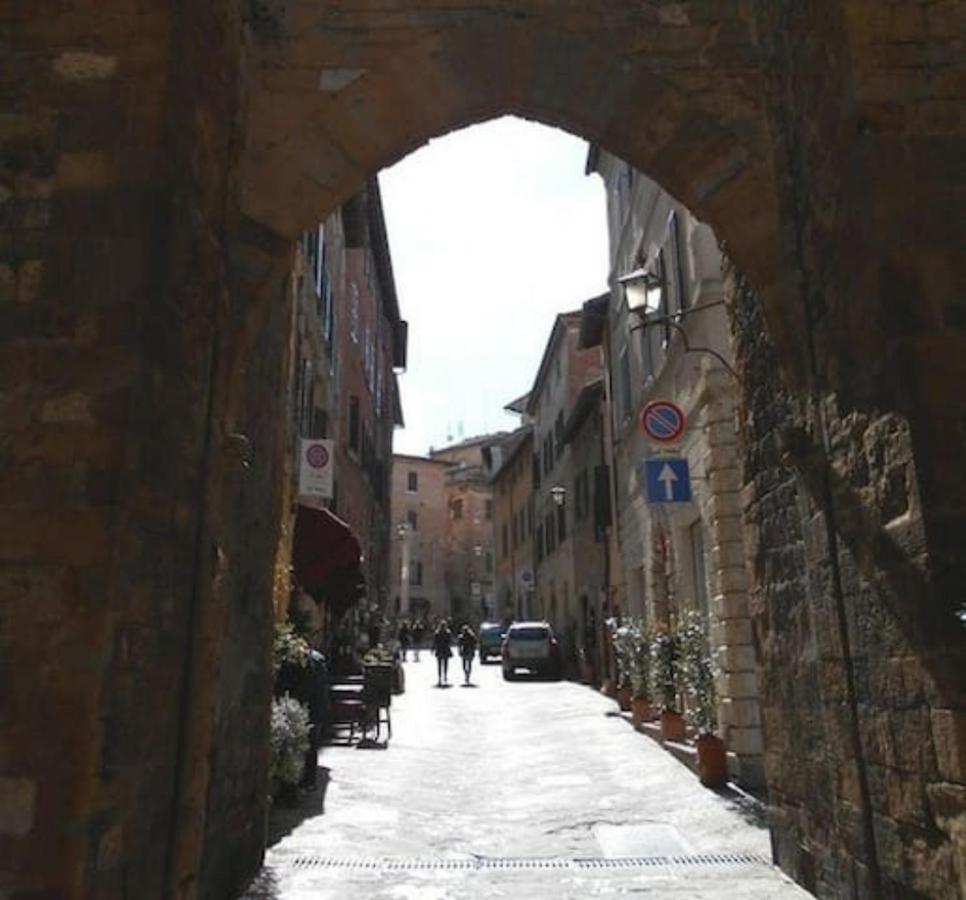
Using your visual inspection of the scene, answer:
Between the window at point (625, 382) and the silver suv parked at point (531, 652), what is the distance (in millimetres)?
8547

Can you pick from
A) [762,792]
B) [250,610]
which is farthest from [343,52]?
[762,792]

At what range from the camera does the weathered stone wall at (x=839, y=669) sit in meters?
3.60

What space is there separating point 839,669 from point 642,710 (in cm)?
804

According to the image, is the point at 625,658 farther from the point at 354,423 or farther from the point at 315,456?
the point at 354,423

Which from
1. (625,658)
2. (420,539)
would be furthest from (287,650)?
(420,539)

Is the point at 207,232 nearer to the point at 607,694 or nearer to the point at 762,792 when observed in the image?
the point at 762,792

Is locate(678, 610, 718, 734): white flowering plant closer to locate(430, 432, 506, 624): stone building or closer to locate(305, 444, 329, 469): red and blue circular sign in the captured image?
locate(305, 444, 329, 469): red and blue circular sign

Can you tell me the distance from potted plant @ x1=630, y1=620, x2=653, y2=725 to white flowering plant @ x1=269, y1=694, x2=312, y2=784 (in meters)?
5.66

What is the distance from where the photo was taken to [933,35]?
13.2ft

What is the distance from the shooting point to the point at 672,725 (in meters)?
10.3

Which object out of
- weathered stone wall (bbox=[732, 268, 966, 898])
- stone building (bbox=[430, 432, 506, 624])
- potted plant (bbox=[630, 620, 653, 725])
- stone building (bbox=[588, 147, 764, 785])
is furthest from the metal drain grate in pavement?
stone building (bbox=[430, 432, 506, 624])

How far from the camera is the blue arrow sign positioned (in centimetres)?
965

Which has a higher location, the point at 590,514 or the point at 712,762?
the point at 590,514

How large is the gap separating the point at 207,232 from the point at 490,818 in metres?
4.81
